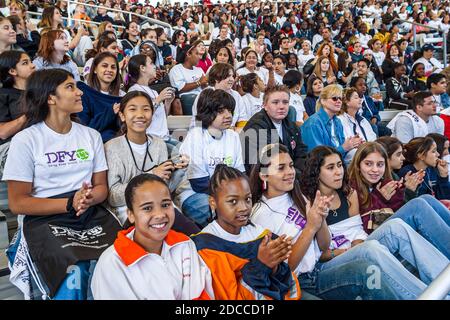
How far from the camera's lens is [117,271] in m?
1.83

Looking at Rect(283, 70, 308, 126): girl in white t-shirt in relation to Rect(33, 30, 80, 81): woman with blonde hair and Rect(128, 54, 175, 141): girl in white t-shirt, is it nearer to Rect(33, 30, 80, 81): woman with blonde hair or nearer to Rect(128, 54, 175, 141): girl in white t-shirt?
Rect(128, 54, 175, 141): girl in white t-shirt

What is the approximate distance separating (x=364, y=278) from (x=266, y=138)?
1830 mm

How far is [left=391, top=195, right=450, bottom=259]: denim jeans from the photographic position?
2.96m

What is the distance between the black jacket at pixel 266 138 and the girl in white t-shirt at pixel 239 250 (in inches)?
53.2

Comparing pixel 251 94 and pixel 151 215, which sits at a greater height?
pixel 251 94

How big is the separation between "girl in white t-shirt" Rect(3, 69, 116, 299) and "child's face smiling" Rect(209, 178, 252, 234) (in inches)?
22.0

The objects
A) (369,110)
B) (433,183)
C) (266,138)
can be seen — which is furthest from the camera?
(369,110)

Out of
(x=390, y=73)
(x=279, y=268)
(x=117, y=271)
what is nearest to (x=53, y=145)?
(x=117, y=271)

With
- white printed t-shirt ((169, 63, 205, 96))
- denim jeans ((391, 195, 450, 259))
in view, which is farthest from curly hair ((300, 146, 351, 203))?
white printed t-shirt ((169, 63, 205, 96))

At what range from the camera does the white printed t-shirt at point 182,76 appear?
5711 millimetres

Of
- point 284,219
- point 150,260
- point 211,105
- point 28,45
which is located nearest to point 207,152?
point 211,105

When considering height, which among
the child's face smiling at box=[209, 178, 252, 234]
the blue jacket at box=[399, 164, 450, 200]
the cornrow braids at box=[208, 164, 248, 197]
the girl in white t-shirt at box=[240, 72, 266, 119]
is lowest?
the blue jacket at box=[399, 164, 450, 200]

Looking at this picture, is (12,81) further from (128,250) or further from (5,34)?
A: (128,250)

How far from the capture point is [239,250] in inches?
84.8
